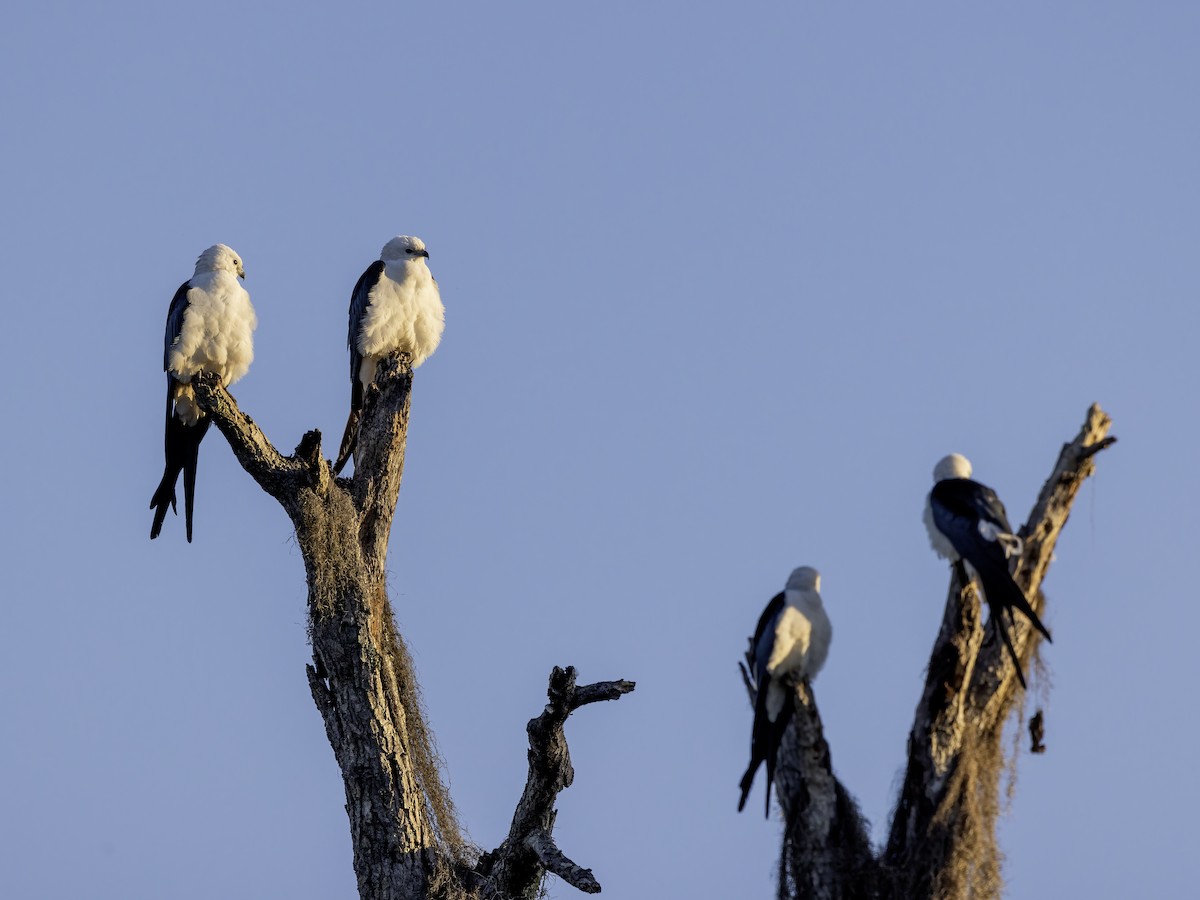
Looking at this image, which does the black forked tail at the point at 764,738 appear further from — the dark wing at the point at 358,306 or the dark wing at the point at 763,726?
the dark wing at the point at 358,306

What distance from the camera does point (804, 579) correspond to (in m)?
7.74

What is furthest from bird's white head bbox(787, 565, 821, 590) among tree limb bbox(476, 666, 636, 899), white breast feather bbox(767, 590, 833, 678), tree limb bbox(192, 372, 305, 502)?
tree limb bbox(192, 372, 305, 502)

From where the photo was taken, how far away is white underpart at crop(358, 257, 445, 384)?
1136 cm

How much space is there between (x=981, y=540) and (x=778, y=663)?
107 cm

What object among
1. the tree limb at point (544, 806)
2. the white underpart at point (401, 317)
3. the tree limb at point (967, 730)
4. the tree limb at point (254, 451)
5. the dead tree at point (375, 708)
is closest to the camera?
the tree limb at point (967, 730)

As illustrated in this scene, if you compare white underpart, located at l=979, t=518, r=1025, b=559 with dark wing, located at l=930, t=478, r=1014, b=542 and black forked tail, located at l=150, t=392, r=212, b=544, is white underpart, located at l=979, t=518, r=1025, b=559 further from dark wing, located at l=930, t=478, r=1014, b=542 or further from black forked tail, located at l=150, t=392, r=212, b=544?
black forked tail, located at l=150, t=392, r=212, b=544

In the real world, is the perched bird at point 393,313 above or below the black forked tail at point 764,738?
above

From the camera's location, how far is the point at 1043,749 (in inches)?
277

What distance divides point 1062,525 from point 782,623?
1.33 meters

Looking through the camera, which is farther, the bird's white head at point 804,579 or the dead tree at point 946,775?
the bird's white head at point 804,579

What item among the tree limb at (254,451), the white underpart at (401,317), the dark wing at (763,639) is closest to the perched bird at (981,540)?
the dark wing at (763,639)

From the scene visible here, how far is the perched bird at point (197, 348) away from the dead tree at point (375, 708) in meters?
1.08

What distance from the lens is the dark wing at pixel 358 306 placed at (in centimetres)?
1148

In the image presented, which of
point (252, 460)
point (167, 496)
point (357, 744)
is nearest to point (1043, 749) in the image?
point (357, 744)
